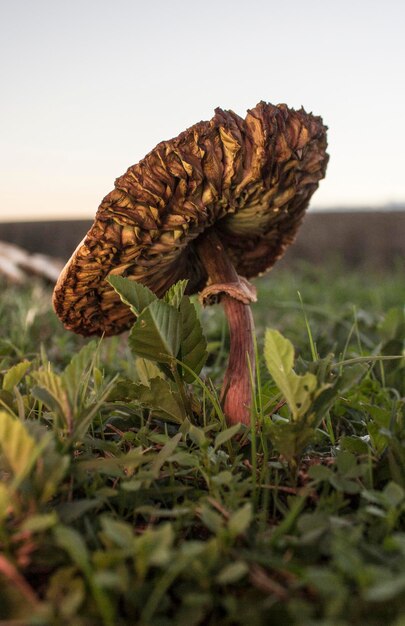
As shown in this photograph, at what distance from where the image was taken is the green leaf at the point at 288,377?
1.28 metres

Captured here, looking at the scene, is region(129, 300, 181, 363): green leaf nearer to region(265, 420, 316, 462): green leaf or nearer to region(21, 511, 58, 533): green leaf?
region(265, 420, 316, 462): green leaf

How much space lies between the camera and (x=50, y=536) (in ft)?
3.31

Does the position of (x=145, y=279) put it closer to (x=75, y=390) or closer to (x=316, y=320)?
(x=75, y=390)

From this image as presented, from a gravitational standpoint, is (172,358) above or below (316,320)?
above

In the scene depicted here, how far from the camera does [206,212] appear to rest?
5.88 ft

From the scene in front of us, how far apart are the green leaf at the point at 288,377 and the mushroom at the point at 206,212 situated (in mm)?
357

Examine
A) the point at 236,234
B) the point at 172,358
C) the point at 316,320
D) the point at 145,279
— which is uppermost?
the point at 236,234

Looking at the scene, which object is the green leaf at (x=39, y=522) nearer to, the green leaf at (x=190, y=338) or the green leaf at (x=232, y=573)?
the green leaf at (x=232, y=573)

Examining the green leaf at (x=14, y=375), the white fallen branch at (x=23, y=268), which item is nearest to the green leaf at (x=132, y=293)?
the green leaf at (x=14, y=375)

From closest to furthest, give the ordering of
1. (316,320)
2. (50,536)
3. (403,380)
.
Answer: (50,536)
(403,380)
(316,320)

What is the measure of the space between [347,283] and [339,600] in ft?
20.1

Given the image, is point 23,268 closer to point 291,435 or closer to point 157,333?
point 157,333

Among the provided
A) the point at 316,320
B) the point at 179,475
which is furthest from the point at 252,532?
the point at 316,320

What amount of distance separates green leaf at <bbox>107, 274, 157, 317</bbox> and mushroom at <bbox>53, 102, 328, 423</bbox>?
0.18 meters
